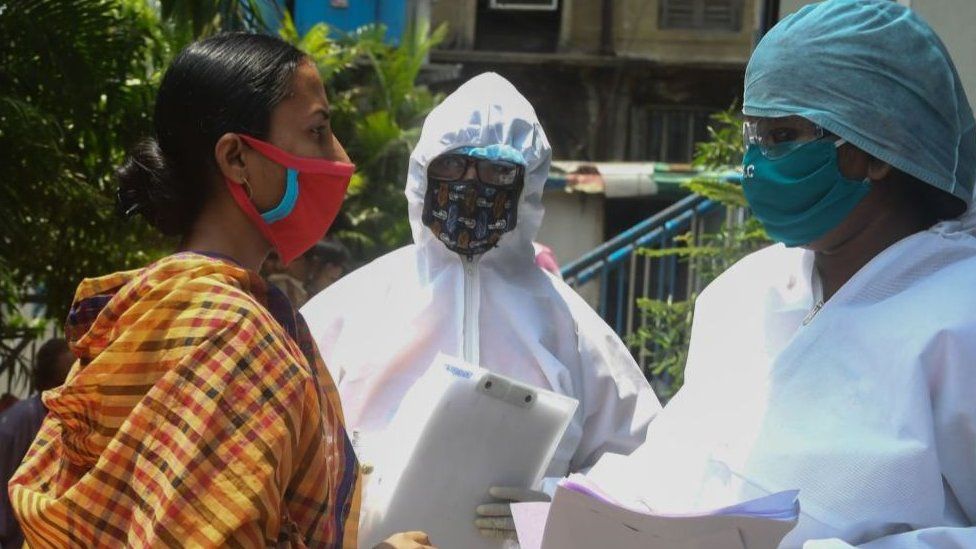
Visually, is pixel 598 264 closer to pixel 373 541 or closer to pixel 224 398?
pixel 373 541

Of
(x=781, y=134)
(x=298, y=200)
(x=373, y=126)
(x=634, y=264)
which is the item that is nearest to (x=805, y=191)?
(x=781, y=134)

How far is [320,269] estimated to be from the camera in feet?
27.2

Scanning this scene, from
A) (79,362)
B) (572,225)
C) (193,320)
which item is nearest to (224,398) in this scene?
(193,320)

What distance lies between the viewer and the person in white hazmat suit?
397 cm

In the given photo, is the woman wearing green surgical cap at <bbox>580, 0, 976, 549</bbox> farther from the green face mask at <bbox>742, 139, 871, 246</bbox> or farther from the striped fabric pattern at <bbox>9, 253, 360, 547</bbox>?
the striped fabric pattern at <bbox>9, 253, 360, 547</bbox>

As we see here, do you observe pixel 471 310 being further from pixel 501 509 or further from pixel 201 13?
pixel 201 13

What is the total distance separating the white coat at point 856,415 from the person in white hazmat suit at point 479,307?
1214 mm

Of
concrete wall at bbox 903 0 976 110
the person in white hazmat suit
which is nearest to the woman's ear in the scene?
the person in white hazmat suit

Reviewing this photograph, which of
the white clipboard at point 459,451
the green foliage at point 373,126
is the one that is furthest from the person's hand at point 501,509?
the green foliage at point 373,126

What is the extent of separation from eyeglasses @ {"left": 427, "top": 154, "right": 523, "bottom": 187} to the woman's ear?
1692 mm

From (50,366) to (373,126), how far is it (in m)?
8.60

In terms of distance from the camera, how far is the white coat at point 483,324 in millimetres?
3959

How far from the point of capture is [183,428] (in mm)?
2213

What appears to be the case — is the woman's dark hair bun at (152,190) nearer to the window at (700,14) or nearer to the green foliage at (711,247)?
the green foliage at (711,247)
